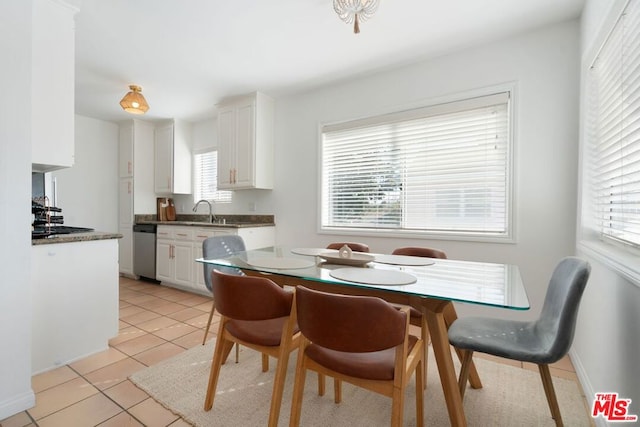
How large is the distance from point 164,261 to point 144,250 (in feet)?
1.79

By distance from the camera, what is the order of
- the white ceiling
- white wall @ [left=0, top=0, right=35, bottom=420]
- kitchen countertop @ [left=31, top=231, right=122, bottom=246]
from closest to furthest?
white wall @ [left=0, top=0, right=35, bottom=420] < kitchen countertop @ [left=31, top=231, right=122, bottom=246] < the white ceiling

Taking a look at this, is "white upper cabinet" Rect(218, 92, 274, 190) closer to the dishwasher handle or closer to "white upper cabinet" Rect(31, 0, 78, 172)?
the dishwasher handle

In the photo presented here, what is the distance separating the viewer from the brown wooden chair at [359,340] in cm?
108

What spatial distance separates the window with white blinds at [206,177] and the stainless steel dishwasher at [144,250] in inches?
34.0

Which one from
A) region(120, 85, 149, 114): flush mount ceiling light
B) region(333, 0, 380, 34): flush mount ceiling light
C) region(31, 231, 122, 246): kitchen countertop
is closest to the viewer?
region(333, 0, 380, 34): flush mount ceiling light

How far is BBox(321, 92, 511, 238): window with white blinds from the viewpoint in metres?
2.61

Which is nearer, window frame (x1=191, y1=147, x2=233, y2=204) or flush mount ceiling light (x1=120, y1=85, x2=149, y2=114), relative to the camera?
flush mount ceiling light (x1=120, y1=85, x2=149, y2=114)

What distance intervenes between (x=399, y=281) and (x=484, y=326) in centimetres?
67

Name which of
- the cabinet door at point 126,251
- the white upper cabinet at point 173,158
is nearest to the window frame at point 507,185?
the white upper cabinet at point 173,158

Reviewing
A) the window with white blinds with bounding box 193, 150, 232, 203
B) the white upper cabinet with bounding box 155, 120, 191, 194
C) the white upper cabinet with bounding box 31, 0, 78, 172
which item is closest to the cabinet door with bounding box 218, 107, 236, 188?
the window with white blinds with bounding box 193, 150, 232, 203

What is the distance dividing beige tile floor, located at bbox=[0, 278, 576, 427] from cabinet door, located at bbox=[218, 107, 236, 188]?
167 centimetres

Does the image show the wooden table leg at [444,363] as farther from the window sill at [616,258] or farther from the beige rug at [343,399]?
the window sill at [616,258]

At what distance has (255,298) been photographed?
1.39 metres

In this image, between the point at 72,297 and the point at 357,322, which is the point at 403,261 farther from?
the point at 72,297
